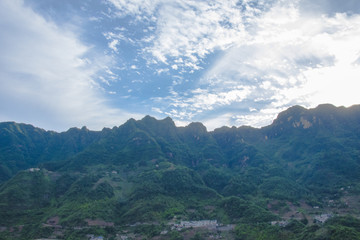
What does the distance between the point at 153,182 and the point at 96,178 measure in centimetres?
4185

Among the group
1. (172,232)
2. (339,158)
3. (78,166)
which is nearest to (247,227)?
(172,232)

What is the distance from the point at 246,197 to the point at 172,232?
74.1m

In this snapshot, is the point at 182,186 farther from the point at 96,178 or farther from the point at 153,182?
the point at 96,178

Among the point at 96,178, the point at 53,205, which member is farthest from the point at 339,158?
the point at 53,205

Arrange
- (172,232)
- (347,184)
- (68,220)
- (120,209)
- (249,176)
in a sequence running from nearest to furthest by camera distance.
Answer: (172,232) → (68,220) → (120,209) → (347,184) → (249,176)

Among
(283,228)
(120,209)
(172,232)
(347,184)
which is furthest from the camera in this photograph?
(347,184)

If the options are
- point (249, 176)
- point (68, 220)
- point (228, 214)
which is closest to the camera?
point (68, 220)

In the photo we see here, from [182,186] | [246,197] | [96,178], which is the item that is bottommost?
[246,197]

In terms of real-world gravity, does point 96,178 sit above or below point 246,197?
above

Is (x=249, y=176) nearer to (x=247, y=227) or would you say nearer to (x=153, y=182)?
(x=153, y=182)

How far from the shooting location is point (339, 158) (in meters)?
186

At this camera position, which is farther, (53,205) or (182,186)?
(182,186)

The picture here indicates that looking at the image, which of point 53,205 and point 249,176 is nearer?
point 53,205

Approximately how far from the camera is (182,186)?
16225 centimetres
